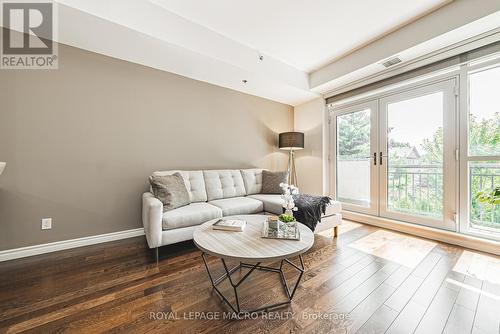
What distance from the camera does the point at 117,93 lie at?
2539 millimetres

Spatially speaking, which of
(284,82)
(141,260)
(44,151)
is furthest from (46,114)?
(284,82)

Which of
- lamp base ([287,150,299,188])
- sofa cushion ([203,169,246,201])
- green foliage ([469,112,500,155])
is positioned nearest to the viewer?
green foliage ([469,112,500,155])

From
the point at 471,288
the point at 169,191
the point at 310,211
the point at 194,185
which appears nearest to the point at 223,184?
the point at 194,185

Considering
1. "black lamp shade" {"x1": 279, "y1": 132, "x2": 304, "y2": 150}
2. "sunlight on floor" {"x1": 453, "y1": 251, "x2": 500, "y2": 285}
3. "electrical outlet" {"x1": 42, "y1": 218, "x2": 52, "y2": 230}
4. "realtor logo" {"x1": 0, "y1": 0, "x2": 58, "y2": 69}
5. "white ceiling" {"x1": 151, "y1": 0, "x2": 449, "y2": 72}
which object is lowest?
"sunlight on floor" {"x1": 453, "y1": 251, "x2": 500, "y2": 285}

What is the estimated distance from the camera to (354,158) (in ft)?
11.7

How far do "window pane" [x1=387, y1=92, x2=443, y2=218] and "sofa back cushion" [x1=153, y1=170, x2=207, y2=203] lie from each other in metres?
2.89

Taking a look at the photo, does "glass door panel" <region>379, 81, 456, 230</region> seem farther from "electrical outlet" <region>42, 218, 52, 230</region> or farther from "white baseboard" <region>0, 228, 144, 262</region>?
"electrical outlet" <region>42, 218, 52, 230</region>

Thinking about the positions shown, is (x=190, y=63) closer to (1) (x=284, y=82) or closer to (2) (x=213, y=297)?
(1) (x=284, y=82)

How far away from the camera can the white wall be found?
12.8 feet

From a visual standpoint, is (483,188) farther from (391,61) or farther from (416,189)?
(391,61)

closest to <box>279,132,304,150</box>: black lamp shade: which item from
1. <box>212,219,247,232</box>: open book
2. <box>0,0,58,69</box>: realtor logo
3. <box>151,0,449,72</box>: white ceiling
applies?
<box>151,0,449,72</box>: white ceiling

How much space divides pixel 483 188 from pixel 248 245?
2920 mm

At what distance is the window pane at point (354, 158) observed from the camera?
11.1ft

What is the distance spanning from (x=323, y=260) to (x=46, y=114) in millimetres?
3354
